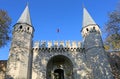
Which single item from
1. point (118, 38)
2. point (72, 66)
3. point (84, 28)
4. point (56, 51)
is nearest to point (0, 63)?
point (56, 51)

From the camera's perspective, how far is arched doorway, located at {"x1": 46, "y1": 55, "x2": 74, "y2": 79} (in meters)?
17.1

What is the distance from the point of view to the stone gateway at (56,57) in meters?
15.2

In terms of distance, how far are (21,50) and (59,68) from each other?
4.66 metres

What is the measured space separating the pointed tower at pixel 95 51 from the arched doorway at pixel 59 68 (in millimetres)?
2251

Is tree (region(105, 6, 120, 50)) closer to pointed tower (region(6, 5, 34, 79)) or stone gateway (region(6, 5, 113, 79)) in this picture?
stone gateway (region(6, 5, 113, 79))

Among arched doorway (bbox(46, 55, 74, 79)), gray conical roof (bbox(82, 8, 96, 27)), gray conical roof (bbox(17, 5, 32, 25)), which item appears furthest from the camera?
gray conical roof (bbox(82, 8, 96, 27))

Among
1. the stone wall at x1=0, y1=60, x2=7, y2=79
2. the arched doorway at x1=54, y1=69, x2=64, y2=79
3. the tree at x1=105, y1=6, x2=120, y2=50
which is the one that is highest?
the tree at x1=105, y1=6, x2=120, y2=50

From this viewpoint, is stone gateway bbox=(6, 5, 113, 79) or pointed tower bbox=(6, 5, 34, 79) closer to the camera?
pointed tower bbox=(6, 5, 34, 79)

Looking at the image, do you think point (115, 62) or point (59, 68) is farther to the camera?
point (115, 62)

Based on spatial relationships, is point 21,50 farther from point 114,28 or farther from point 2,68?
point 114,28

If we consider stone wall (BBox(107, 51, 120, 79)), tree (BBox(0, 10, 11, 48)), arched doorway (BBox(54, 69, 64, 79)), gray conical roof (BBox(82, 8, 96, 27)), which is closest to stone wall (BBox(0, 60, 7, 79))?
tree (BBox(0, 10, 11, 48))

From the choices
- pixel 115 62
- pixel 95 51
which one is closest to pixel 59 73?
pixel 95 51

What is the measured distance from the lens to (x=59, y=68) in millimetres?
17766

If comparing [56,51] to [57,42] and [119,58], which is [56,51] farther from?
[119,58]
